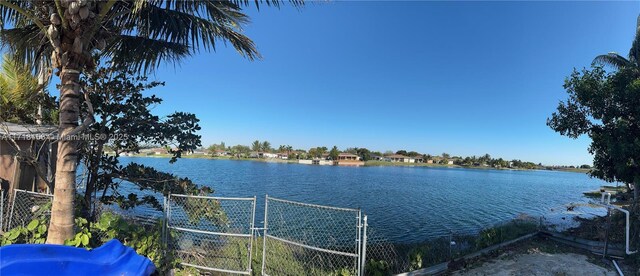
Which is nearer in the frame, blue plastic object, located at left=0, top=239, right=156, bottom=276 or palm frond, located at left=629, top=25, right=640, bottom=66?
blue plastic object, located at left=0, top=239, right=156, bottom=276

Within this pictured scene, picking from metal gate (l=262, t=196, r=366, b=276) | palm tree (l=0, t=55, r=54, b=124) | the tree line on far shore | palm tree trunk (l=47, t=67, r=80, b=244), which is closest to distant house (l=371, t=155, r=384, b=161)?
the tree line on far shore

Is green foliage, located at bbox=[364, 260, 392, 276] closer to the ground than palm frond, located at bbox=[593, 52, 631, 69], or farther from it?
closer to the ground

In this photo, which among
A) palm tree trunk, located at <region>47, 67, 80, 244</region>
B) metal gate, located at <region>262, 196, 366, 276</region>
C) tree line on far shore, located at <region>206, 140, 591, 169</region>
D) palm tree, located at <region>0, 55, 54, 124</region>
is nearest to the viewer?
palm tree trunk, located at <region>47, 67, 80, 244</region>

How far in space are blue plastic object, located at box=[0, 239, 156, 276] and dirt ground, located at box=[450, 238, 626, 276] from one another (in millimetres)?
6347

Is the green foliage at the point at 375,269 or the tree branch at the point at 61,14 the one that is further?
the green foliage at the point at 375,269

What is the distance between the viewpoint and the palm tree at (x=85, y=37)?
377 centimetres

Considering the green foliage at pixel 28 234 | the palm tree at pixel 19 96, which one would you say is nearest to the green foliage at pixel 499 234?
the green foliage at pixel 28 234

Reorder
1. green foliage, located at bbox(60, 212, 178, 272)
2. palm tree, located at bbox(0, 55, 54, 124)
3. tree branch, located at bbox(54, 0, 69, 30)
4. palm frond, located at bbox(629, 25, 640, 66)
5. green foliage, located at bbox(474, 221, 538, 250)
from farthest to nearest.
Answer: palm frond, located at bbox(629, 25, 640, 66)
green foliage, located at bbox(474, 221, 538, 250)
palm tree, located at bbox(0, 55, 54, 124)
green foliage, located at bbox(60, 212, 178, 272)
tree branch, located at bbox(54, 0, 69, 30)

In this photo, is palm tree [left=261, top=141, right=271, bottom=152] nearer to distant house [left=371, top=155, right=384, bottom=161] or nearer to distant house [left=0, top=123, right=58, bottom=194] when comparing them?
distant house [left=371, top=155, right=384, bottom=161]

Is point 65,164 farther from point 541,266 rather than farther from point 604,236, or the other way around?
point 604,236

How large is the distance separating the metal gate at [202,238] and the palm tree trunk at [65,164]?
1733mm

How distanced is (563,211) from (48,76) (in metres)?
27.7

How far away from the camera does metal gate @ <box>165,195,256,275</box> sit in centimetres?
575

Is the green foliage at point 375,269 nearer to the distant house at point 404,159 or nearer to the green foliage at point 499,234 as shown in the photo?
the green foliage at point 499,234
